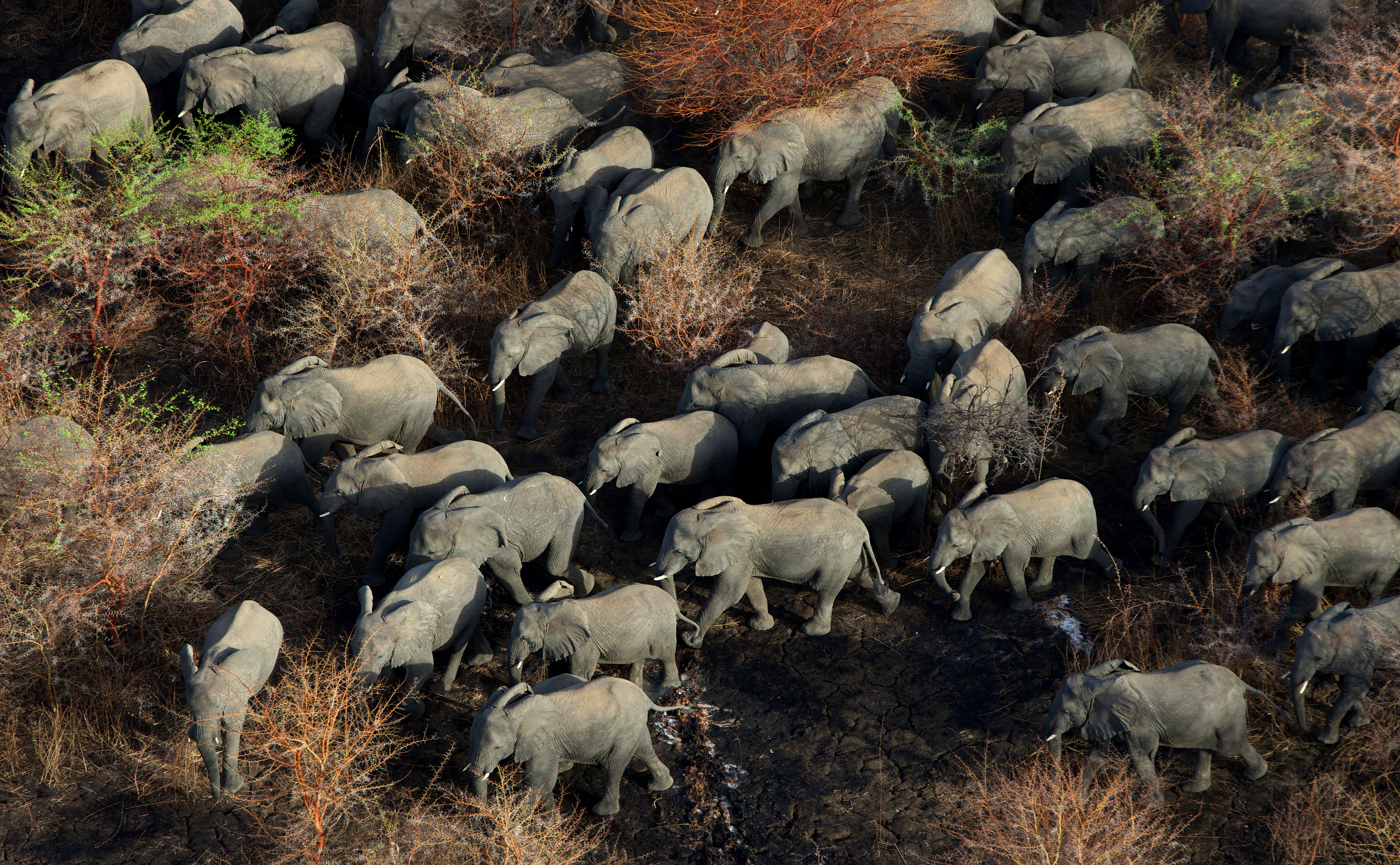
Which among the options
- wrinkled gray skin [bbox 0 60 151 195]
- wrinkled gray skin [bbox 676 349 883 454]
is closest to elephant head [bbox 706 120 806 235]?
wrinkled gray skin [bbox 676 349 883 454]

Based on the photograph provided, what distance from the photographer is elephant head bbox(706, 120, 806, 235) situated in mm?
12852

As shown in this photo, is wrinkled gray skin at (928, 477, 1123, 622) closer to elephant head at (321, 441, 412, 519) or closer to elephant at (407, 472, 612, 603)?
elephant at (407, 472, 612, 603)

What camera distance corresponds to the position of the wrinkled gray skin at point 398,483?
31.1 feet

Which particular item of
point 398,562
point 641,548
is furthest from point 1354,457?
point 398,562

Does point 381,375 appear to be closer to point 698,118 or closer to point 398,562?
point 398,562

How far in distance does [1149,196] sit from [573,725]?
8.61 meters

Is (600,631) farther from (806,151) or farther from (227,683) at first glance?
(806,151)

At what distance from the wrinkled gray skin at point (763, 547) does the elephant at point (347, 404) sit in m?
2.81

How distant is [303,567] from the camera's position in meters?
10.0

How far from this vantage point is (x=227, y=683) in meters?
7.74

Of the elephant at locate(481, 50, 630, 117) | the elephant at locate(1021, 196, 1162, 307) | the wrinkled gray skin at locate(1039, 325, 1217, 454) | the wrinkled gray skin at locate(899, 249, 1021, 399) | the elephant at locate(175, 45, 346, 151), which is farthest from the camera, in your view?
the elephant at locate(481, 50, 630, 117)

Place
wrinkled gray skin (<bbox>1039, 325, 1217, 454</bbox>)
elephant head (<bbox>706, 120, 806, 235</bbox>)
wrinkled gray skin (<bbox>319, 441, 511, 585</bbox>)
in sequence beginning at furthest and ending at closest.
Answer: elephant head (<bbox>706, 120, 806, 235</bbox>) → wrinkled gray skin (<bbox>1039, 325, 1217, 454</bbox>) → wrinkled gray skin (<bbox>319, 441, 511, 585</bbox>)

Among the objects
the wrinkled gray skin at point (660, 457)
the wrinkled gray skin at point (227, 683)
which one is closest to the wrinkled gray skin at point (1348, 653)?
the wrinkled gray skin at point (660, 457)

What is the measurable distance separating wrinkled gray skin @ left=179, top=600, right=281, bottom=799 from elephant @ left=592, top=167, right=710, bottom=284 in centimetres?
533
